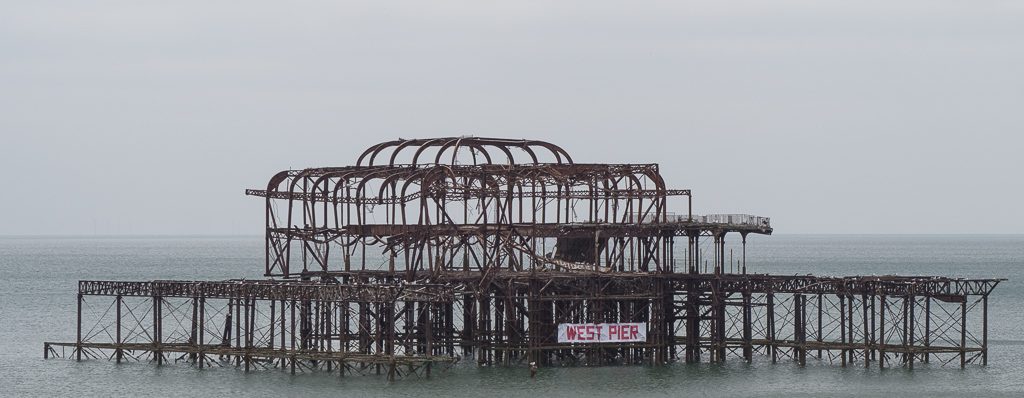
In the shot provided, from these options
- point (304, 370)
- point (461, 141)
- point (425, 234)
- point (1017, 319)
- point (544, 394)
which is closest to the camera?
point (544, 394)

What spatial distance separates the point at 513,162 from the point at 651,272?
11.5 metres

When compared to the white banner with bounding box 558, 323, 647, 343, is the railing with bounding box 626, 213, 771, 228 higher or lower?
higher

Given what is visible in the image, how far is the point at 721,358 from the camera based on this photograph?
235 ft

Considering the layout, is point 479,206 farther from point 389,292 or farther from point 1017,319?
point 1017,319

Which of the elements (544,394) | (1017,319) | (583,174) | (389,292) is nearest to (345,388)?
(389,292)

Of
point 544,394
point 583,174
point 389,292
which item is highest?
point 583,174

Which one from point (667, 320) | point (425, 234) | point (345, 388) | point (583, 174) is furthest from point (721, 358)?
point (345, 388)

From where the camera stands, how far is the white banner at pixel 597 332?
6794 cm

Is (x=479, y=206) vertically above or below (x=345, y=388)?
above

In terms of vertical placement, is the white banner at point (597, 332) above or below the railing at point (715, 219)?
below

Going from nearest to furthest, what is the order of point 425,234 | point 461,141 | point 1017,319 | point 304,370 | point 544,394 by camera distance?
point 544,394
point 304,370
point 425,234
point 461,141
point 1017,319

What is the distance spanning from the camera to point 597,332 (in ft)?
223

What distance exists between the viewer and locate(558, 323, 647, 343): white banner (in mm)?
67938

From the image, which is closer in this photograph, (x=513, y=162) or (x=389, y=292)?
(x=389, y=292)
